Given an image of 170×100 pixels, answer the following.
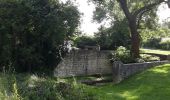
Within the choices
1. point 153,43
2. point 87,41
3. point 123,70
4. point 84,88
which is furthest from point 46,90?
point 153,43

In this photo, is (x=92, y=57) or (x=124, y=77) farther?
(x=92, y=57)

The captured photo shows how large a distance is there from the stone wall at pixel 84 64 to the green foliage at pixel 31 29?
173 centimetres

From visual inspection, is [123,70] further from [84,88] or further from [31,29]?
[84,88]

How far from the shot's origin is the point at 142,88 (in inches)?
742

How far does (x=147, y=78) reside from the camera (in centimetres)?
2083

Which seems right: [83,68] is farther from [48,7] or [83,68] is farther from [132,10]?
[132,10]

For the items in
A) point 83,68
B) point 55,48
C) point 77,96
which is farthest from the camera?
point 83,68

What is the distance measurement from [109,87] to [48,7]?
584cm

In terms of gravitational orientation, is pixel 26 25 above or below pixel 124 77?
above

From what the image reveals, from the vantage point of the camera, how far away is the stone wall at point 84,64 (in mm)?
23078

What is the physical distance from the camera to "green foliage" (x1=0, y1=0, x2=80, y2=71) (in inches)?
782

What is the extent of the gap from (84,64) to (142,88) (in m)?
6.60

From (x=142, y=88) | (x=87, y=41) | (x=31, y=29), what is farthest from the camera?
(x=87, y=41)

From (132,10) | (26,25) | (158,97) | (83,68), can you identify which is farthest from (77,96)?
(132,10)
